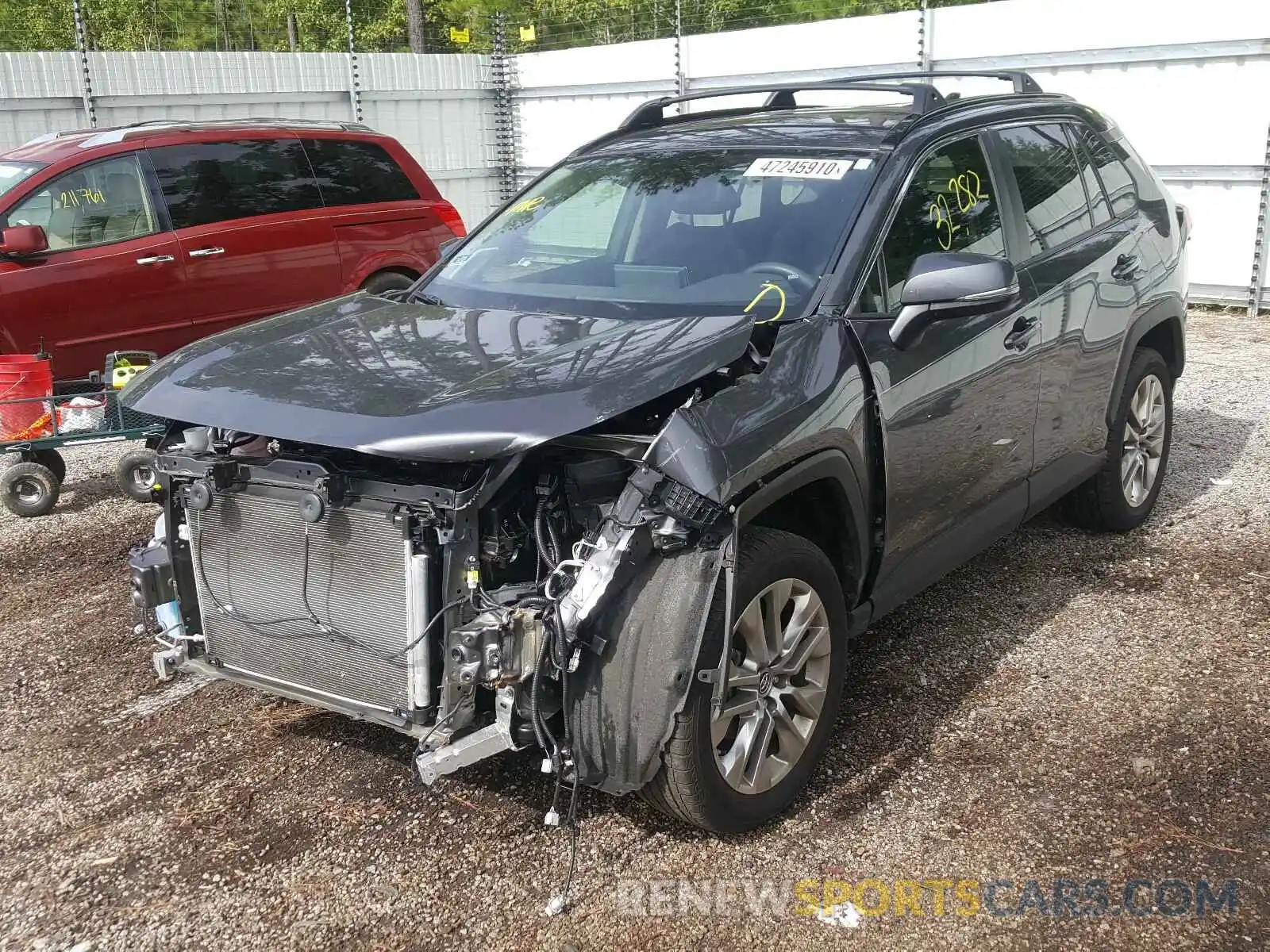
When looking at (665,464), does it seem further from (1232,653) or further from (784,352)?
(1232,653)

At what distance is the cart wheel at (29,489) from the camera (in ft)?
20.6

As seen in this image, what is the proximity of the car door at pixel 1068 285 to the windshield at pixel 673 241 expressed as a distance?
0.92 metres

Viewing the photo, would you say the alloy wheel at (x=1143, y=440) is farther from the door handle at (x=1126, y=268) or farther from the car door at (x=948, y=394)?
the car door at (x=948, y=394)

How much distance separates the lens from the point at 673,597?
293cm

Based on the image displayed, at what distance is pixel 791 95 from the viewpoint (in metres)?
5.25

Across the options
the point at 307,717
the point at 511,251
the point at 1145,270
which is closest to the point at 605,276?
the point at 511,251

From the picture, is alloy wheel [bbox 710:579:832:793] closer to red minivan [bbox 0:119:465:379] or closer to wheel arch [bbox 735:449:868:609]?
wheel arch [bbox 735:449:868:609]

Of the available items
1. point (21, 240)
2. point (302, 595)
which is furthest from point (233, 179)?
point (302, 595)

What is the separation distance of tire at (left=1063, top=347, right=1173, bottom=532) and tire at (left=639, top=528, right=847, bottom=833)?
2340 mm

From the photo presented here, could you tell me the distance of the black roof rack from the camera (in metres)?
4.41

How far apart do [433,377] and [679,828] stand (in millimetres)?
1443

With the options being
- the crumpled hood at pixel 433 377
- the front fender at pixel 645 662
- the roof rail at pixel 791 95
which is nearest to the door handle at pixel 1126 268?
the roof rail at pixel 791 95

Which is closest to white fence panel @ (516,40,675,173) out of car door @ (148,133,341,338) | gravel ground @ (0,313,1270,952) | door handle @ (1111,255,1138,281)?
car door @ (148,133,341,338)

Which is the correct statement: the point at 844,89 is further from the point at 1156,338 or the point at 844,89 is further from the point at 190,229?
the point at 190,229
